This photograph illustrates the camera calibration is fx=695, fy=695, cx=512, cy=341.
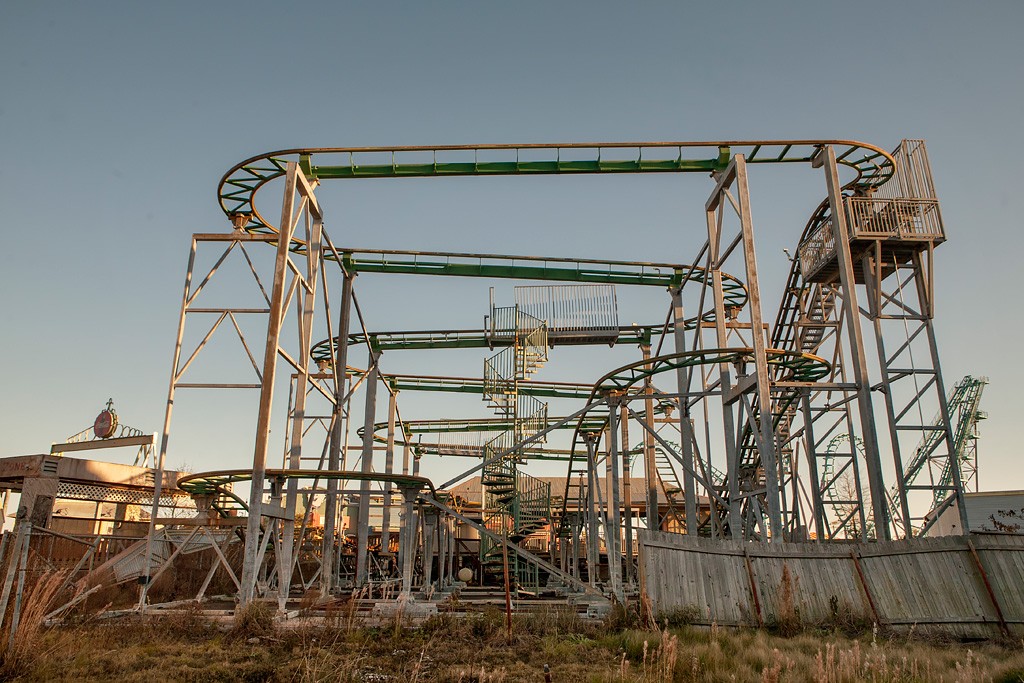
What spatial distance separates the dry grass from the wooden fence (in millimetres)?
829

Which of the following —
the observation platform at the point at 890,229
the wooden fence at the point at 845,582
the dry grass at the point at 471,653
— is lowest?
the dry grass at the point at 471,653

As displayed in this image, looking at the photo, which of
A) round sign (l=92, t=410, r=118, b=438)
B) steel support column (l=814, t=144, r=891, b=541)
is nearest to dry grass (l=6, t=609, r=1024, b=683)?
steel support column (l=814, t=144, r=891, b=541)

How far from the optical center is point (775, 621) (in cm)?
1239

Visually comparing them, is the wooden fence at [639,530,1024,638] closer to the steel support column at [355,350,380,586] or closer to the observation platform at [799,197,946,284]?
the steel support column at [355,350,380,586]

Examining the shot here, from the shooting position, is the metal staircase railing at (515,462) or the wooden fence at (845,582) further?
the metal staircase railing at (515,462)

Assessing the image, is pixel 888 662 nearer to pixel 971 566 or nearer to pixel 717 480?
pixel 971 566

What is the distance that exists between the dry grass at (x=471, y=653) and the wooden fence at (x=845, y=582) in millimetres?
829

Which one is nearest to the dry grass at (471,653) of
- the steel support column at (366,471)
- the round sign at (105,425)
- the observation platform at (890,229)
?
the steel support column at (366,471)

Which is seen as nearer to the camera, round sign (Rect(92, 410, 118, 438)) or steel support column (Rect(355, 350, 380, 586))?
steel support column (Rect(355, 350, 380, 586))

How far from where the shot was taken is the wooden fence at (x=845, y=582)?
12.2 meters

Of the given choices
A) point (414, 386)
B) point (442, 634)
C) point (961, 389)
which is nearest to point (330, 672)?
point (442, 634)

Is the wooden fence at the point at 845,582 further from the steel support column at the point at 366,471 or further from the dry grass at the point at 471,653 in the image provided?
the steel support column at the point at 366,471

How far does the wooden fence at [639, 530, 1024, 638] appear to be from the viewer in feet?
40.2

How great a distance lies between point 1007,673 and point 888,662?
1.44 meters
